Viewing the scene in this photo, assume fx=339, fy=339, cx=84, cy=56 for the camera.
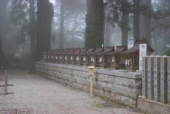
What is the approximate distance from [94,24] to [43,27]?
8527 millimetres

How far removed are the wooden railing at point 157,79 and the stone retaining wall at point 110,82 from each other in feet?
1.17

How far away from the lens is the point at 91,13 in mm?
15266

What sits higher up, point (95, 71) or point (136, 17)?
point (136, 17)

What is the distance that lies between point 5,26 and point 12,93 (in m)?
21.9

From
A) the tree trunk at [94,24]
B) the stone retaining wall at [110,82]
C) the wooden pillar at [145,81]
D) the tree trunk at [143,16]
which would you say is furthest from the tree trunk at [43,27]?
the wooden pillar at [145,81]

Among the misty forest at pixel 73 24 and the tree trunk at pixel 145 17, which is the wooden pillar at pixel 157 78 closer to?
the misty forest at pixel 73 24

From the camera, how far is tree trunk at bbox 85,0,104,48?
15.0m

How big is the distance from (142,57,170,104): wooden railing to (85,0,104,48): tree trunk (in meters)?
7.78

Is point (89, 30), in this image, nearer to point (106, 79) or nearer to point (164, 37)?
point (106, 79)

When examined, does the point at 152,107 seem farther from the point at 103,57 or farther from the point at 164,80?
the point at 103,57

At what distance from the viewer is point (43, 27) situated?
23.0m

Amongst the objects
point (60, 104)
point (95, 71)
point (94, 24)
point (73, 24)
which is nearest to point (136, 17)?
point (94, 24)

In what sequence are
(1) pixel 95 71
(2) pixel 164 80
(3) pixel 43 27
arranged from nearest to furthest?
(2) pixel 164 80, (1) pixel 95 71, (3) pixel 43 27

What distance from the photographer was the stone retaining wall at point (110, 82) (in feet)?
25.2
